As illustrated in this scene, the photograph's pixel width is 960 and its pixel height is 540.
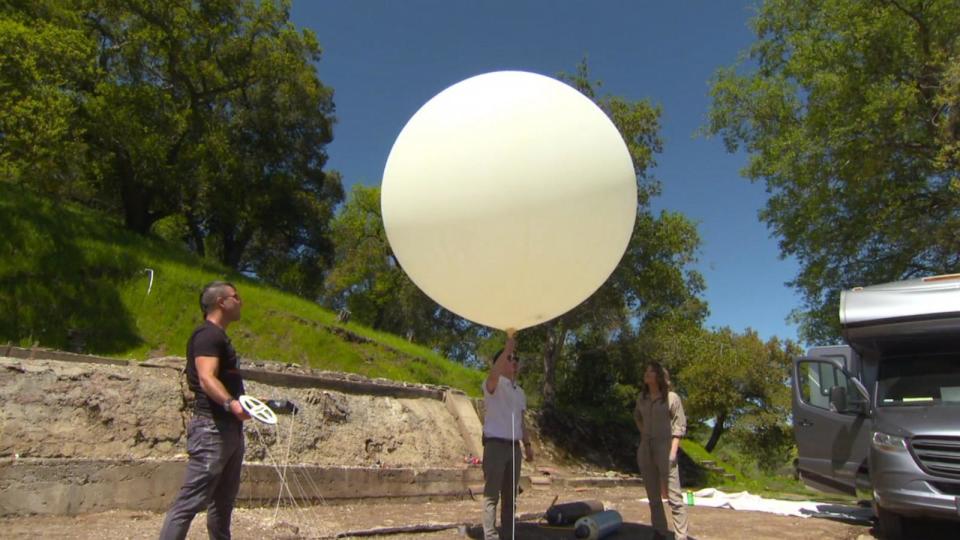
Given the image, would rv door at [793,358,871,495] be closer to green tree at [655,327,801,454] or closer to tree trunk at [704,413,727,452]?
green tree at [655,327,801,454]

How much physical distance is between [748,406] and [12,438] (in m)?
27.8

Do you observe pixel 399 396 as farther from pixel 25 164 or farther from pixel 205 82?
pixel 205 82

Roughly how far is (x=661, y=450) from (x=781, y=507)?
5.16 metres

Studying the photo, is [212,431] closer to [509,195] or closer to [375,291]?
[509,195]

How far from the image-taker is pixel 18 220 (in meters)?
13.0

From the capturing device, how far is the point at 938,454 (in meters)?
5.59

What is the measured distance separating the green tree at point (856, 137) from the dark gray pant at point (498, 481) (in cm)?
1074

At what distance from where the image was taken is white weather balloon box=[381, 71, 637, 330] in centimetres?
377

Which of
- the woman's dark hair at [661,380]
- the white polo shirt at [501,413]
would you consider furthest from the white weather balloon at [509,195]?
the woman's dark hair at [661,380]

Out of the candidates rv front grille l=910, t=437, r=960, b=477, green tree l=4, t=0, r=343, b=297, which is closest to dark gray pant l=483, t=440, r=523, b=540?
rv front grille l=910, t=437, r=960, b=477

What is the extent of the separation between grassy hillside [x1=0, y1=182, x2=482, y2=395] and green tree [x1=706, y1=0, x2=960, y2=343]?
966 cm

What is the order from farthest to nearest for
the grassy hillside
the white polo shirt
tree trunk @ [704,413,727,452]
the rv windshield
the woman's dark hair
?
tree trunk @ [704,413,727,452]
the grassy hillside
the rv windshield
the woman's dark hair
the white polo shirt

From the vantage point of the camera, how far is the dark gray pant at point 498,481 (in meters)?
4.53

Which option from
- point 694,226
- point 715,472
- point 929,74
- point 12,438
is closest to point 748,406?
point 715,472
